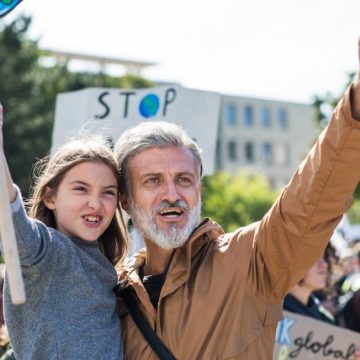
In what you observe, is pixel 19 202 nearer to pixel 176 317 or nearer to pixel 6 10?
pixel 6 10

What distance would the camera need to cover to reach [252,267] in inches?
95.3

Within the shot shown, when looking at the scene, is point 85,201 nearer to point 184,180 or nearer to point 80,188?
point 80,188

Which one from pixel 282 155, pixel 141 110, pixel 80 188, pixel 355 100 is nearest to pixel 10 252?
pixel 355 100

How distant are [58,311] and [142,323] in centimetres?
31

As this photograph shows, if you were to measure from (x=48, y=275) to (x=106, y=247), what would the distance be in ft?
1.85

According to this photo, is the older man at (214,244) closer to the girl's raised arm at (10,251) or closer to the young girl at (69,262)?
the young girl at (69,262)

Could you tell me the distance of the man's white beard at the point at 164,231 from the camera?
8.74 ft

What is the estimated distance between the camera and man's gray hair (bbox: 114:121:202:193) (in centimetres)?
284

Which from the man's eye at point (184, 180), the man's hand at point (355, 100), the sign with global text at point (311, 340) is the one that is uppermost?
the man's hand at point (355, 100)

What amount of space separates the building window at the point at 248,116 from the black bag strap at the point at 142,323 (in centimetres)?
6731

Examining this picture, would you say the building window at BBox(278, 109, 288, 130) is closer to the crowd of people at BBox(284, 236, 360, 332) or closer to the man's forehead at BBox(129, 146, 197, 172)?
the crowd of people at BBox(284, 236, 360, 332)

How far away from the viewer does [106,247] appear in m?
2.94

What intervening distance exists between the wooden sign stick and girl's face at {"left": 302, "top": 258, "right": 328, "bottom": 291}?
3025mm

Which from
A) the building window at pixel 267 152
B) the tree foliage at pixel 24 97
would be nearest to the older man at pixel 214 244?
the tree foliage at pixel 24 97
